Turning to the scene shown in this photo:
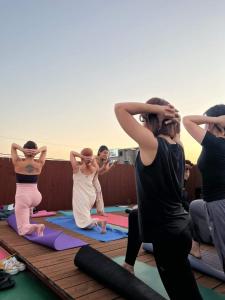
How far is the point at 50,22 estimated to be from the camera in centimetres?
788

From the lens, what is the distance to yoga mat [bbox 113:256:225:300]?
2.16 m

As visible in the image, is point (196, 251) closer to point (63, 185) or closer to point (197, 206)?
point (197, 206)

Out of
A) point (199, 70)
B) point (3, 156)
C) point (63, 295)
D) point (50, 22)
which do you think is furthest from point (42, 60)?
point (63, 295)

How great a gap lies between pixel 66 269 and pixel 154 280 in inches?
35.5

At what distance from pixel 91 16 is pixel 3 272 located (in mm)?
7523

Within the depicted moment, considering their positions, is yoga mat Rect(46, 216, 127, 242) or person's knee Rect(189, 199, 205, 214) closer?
person's knee Rect(189, 199, 205, 214)

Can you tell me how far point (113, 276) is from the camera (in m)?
2.15

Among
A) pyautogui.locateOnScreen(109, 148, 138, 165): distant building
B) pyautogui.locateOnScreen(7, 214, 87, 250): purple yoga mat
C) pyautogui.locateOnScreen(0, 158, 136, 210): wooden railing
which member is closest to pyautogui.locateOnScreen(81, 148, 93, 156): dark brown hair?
pyautogui.locateOnScreen(7, 214, 87, 250): purple yoga mat

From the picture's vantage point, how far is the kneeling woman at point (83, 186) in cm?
479

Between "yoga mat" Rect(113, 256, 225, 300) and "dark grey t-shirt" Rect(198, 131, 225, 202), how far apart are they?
0.89 m

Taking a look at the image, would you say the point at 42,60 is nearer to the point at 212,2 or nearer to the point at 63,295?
the point at 212,2

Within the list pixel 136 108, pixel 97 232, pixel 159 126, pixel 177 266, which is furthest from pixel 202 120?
pixel 97 232

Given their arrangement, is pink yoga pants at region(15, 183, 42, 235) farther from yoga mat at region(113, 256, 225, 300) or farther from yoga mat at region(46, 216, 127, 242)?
yoga mat at region(113, 256, 225, 300)

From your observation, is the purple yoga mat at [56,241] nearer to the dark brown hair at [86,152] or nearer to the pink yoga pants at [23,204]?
the pink yoga pants at [23,204]
